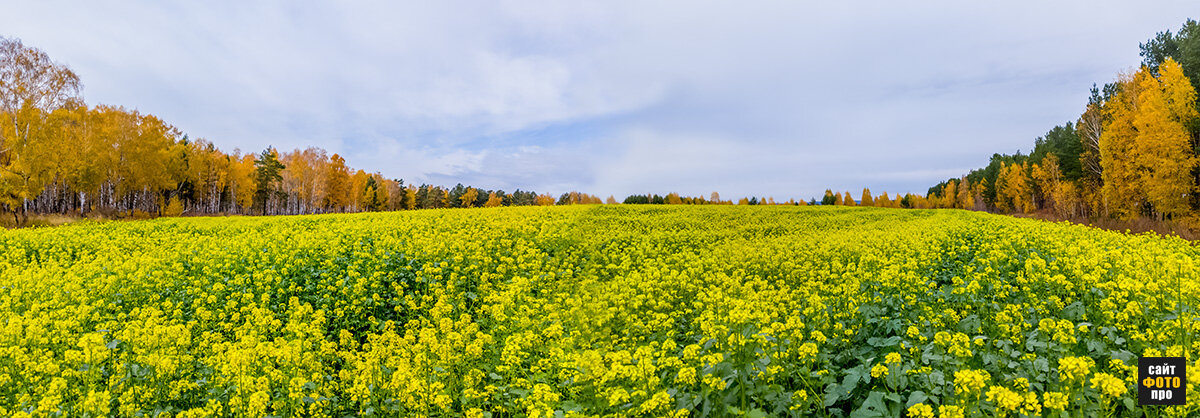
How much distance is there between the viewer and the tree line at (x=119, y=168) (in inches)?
1273

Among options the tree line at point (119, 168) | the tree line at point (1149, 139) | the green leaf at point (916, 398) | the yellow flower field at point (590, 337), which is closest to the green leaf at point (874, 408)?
the yellow flower field at point (590, 337)

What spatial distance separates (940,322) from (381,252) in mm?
11372

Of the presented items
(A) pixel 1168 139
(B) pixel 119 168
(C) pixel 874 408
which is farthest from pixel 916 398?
(B) pixel 119 168

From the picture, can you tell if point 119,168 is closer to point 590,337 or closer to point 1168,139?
point 590,337

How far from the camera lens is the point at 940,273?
1123cm

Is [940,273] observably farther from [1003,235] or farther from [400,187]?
[400,187]

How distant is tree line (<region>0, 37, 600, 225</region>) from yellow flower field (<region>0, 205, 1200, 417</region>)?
29.6m

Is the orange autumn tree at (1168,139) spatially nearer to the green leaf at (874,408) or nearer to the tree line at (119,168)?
the green leaf at (874,408)

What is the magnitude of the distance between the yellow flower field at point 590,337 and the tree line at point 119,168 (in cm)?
2960

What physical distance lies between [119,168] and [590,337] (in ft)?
184

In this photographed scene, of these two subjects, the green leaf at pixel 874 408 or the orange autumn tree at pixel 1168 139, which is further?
the orange autumn tree at pixel 1168 139

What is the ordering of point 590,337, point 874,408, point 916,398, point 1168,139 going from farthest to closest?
point 1168,139, point 590,337, point 874,408, point 916,398

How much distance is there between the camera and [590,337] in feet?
25.5

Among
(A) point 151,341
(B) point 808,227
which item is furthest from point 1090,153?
(A) point 151,341
